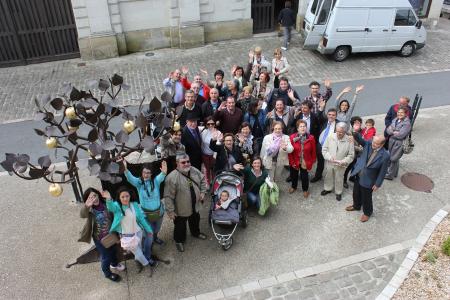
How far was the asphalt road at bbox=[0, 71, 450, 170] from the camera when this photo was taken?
10012mm

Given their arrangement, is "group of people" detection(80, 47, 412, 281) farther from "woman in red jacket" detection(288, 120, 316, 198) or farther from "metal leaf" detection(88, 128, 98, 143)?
"metal leaf" detection(88, 128, 98, 143)

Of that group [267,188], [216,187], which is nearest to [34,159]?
[216,187]

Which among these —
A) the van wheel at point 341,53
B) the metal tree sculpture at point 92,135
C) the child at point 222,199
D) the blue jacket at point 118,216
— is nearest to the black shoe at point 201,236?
the child at point 222,199

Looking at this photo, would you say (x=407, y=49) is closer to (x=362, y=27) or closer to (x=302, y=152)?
(x=362, y=27)

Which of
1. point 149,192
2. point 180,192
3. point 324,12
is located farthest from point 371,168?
point 324,12

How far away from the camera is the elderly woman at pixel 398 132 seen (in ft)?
26.0

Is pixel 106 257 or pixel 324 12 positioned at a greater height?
pixel 324 12

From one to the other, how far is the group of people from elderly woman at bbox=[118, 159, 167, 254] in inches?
0.6

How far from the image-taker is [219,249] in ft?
22.9

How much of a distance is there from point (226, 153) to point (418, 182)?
4236mm

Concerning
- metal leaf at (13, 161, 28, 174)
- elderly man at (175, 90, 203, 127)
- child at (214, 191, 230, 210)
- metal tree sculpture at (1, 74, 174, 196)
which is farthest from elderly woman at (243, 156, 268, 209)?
metal leaf at (13, 161, 28, 174)

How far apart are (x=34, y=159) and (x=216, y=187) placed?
489 centimetres

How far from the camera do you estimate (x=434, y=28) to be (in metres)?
17.8

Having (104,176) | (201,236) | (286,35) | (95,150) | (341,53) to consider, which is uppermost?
(95,150)
